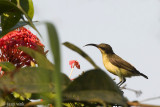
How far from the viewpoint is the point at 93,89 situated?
876mm

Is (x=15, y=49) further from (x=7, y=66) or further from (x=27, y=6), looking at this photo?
(x=7, y=66)

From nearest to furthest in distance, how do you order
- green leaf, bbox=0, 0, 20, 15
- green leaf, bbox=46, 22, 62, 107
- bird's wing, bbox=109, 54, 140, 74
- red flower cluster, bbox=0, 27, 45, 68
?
green leaf, bbox=46, 22, 62, 107 → green leaf, bbox=0, 0, 20, 15 → red flower cluster, bbox=0, 27, 45, 68 → bird's wing, bbox=109, 54, 140, 74

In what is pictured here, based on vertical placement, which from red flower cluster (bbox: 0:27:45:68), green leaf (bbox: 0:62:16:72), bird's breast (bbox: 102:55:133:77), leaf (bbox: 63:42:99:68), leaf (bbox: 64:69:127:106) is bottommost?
leaf (bbox: 64:69:127:106)

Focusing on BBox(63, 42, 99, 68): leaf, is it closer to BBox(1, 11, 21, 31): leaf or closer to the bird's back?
BBox(1, 11, 21, 31): leaf

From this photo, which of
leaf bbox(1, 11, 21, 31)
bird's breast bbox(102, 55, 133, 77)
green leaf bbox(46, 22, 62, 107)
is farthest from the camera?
bird's breast bbox(102, 55, 133, 77)

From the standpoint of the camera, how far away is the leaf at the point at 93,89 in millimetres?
863

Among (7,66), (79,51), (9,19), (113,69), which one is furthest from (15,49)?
(113,69)

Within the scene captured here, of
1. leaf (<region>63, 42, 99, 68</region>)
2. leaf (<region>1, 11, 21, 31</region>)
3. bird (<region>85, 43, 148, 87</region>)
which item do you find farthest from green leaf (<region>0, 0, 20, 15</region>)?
bird (<region>85, 43, 148, 87</region>)

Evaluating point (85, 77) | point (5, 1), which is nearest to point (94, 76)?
point (85, 77)

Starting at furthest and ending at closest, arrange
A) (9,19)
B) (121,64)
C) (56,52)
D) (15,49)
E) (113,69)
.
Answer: (121,64)
(113,69)
(15,49)
(9,19)
(56,52)

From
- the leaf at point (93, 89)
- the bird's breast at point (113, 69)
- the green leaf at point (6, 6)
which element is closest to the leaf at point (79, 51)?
the leaf at point (93, 89)

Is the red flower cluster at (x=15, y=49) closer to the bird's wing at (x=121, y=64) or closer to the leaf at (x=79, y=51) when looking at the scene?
the leaf at (x=79, y=51)

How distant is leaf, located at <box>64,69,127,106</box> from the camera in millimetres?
863

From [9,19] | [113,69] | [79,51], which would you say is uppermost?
[113,69]
